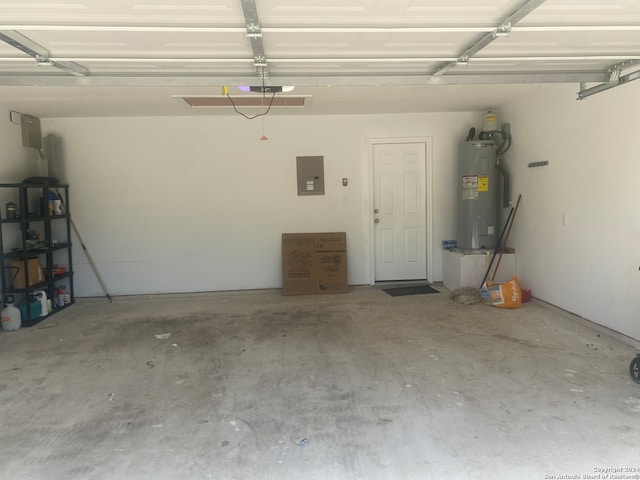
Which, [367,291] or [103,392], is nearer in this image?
[103,392]

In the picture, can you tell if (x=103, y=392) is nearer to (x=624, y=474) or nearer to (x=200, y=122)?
(x=624, y=474)

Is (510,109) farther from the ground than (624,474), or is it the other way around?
(510,109)

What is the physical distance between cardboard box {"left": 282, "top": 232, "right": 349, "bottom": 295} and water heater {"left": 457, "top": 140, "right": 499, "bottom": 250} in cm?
161

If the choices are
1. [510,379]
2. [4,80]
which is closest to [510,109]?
[510,379]

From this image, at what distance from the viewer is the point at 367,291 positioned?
19.4 ft

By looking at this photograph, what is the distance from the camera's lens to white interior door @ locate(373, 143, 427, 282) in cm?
601

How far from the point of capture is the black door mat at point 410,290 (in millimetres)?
5718

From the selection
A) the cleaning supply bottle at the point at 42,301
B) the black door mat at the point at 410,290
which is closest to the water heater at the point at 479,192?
the black door mat at the point at 410,290

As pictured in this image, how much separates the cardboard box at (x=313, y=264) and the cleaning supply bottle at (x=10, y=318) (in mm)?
2915

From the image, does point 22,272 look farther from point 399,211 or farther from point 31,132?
point 399,211

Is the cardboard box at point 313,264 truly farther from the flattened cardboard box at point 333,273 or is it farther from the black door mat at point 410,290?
the black door mat at point 410,290

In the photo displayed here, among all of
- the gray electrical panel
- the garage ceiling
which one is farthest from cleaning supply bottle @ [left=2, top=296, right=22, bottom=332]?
the garage ceiling

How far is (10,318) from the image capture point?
15.0 ft

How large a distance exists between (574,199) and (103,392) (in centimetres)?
439
